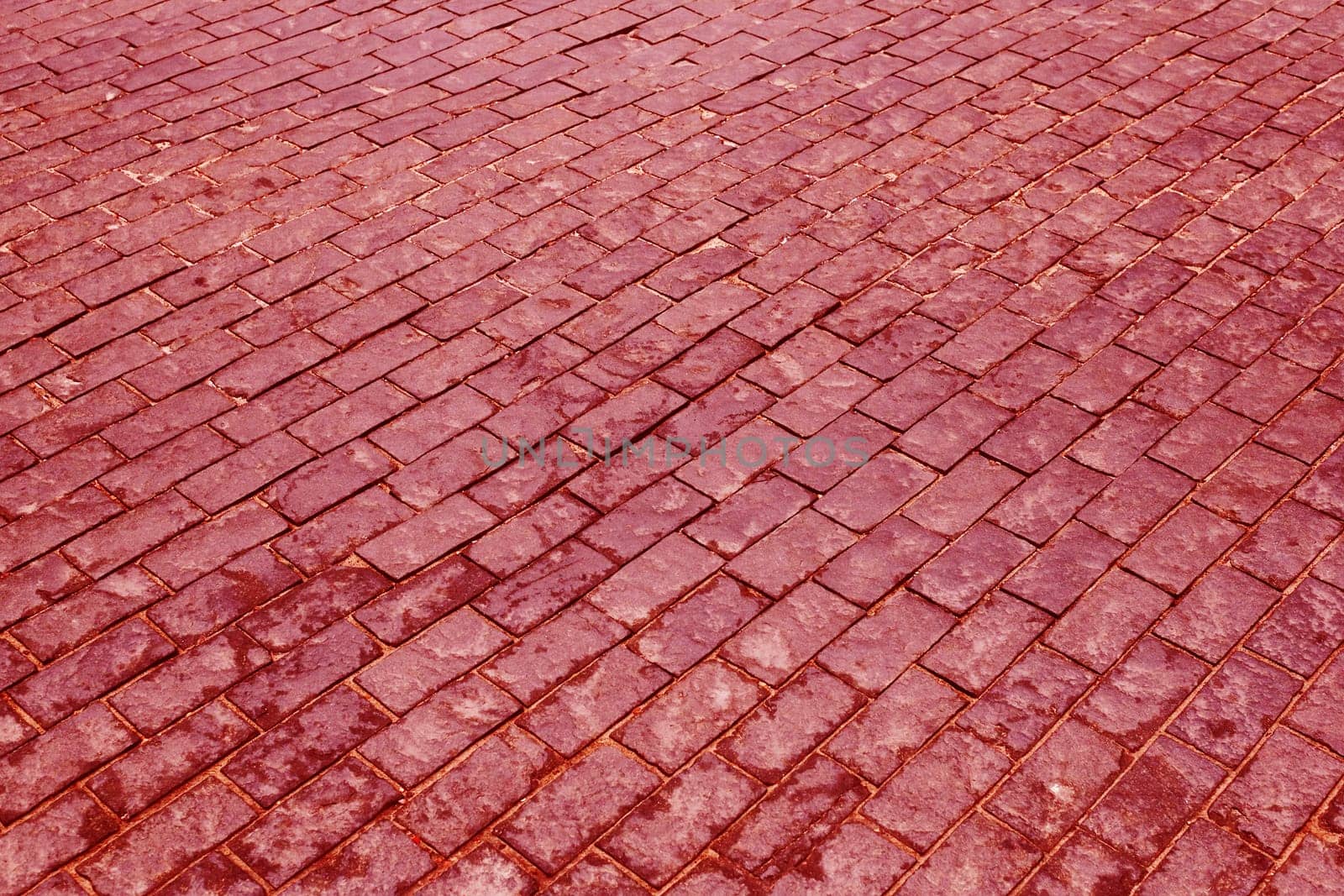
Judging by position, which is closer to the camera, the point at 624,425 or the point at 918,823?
the point at 918,823

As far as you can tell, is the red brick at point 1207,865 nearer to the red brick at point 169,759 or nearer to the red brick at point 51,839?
the red brick at point 169,759

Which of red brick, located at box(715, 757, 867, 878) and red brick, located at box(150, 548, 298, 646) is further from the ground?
red brick, located at box(150, 548, 298, 646)

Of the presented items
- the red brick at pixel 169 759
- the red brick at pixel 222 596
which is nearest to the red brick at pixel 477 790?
the red brick at pixel 169 759

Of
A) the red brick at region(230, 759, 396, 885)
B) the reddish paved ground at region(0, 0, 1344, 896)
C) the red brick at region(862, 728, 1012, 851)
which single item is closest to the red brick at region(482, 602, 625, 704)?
the reddish paved ground at region(0, 0, 1344, 896)

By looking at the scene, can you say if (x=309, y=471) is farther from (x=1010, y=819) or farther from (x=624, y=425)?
(x=1010, y=819)

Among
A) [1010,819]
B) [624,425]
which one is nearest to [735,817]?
[1010,819]

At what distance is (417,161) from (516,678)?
3.20 m

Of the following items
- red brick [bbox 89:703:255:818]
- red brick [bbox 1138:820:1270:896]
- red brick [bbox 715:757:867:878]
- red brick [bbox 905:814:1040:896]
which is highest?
red brick [bbox 89:703:255:818]

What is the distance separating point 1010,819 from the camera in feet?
11.5

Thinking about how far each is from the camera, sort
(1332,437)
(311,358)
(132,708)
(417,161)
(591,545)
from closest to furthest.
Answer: (132,708), (591,545), (1332,437), (311,358), (417,161)

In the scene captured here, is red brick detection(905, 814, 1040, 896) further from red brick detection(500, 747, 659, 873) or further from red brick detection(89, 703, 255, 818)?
red brick detection(89, 703, 255, 818)

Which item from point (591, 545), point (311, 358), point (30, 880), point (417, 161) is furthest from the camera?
point (417, 161)

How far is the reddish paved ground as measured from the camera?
3525 mm

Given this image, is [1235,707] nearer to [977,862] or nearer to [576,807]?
[977,862]
